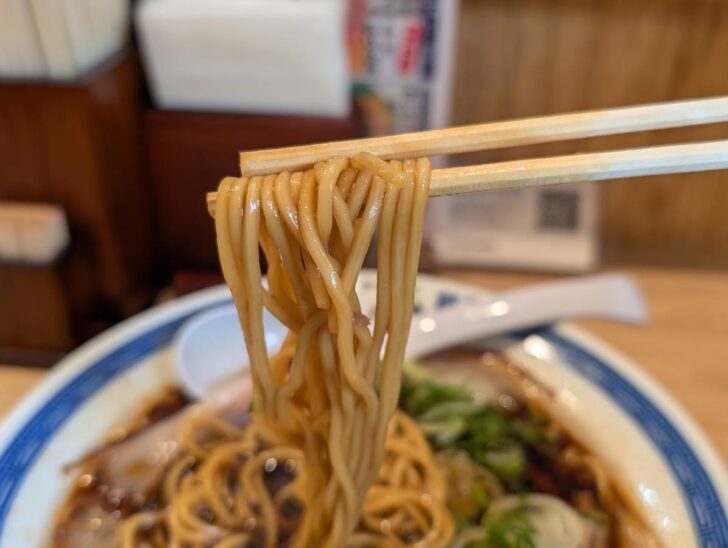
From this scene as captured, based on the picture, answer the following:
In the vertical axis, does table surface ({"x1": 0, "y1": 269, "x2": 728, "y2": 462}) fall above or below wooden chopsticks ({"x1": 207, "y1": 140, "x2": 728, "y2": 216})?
below

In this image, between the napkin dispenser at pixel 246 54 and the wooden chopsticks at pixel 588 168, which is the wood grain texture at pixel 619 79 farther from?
the wooden chopsticks at pixel 588 168

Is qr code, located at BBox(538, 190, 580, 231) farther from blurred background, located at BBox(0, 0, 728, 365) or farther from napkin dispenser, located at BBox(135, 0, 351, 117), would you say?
napkin dispenser, located at BBox(135, 0, 351, 117)

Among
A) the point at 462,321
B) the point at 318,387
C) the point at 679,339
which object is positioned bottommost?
the point at 679,339

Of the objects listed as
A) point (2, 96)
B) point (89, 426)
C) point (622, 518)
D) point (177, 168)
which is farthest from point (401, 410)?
point (2, 96)

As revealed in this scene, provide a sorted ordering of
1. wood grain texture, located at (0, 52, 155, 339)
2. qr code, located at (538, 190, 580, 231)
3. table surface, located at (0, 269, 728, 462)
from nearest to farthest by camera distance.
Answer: wood grain texture, located at (0, 52, 155, 339) → table surface, located at (0, 269, 728, 462) → qr code, located at (538, 190, 580, 231)

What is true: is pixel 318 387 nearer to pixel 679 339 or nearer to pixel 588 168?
pixel 588 168

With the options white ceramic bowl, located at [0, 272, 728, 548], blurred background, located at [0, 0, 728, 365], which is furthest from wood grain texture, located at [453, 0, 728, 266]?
white ceramic bowl, located at [0, 272, 728, 548]

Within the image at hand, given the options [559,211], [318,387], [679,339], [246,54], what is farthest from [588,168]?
[559,211]
